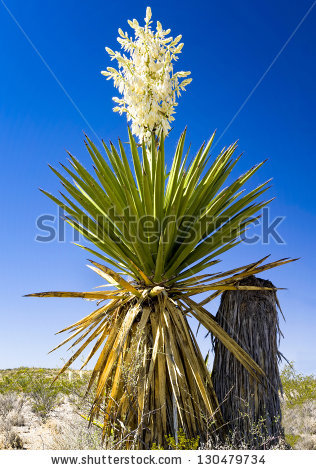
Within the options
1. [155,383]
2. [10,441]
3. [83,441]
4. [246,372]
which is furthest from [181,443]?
[10,441]

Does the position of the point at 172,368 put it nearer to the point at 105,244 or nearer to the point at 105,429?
the point at 105,429

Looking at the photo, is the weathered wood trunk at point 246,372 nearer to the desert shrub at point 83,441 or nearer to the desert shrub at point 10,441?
the desert shrub at point 83,441

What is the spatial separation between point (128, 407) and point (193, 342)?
2.63 ft

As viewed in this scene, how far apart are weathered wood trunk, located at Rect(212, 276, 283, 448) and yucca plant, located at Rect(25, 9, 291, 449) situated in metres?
0.12

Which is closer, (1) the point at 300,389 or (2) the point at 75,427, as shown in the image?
(2) the point at 75,427

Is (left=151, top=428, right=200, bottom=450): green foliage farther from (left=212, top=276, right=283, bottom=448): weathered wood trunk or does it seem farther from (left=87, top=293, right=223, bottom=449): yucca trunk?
(left=212, top=276, right=283, bottom=448): weathered wood trunk

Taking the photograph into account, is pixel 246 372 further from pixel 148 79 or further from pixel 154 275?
pixel 148 79

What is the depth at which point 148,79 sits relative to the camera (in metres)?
4.34

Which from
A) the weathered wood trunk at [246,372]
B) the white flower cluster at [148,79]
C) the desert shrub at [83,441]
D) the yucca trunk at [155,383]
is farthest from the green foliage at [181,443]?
the white flower cluster at [148,79]

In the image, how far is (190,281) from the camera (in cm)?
398

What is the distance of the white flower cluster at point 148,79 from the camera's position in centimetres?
430

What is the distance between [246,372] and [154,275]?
1199 millimetres
